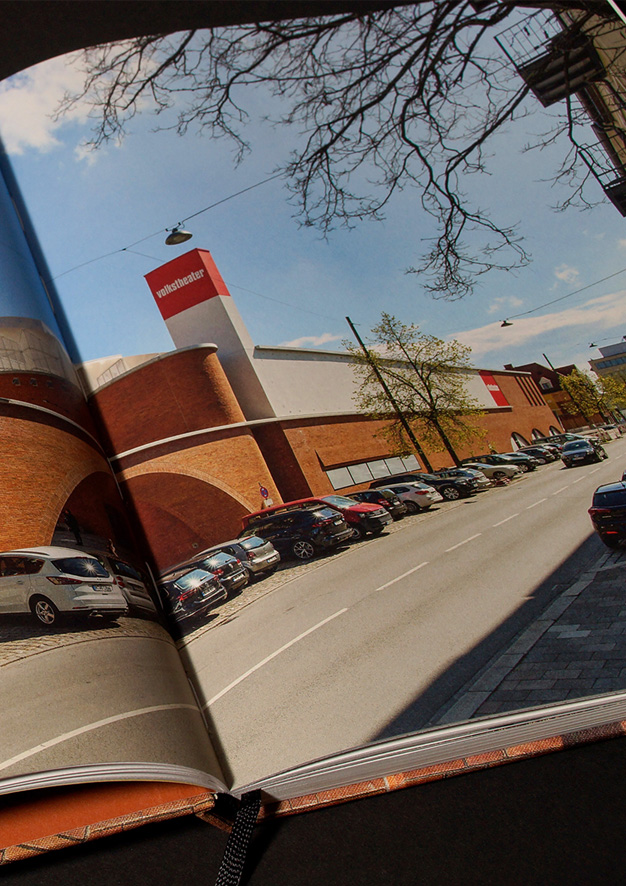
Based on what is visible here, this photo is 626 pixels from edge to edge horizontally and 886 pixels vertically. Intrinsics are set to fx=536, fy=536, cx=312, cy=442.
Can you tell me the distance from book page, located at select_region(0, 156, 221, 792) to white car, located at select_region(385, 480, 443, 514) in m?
0.71

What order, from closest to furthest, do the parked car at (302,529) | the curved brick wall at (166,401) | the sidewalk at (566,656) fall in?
the sidewalk at (566,656), the parked car at (302,529), the curved brick wall at (166,401)

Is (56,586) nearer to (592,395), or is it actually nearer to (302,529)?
(302,529)

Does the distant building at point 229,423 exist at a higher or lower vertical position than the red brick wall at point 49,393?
lower

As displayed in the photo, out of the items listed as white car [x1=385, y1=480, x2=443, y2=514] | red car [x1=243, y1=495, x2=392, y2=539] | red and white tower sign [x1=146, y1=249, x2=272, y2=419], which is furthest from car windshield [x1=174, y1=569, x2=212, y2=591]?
white car [x1=385, y1=480, x2=443, y2=514]

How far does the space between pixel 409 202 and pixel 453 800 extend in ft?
4.34

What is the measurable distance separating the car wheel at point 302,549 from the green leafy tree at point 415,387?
344mm

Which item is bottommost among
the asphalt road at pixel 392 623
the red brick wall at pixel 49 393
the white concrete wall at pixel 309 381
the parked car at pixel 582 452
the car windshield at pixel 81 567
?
the asphalt road at pixel 392 623

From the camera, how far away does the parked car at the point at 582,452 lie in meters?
1.19

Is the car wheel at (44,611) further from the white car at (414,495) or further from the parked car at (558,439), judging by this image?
the parked car at (558,439)

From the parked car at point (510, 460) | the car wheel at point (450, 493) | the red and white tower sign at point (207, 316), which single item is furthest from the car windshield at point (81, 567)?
the parked car at point (510, 460)

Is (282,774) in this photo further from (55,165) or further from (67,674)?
(55,165)

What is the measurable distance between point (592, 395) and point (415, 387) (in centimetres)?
40

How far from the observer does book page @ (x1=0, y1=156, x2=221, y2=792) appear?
4.07ft

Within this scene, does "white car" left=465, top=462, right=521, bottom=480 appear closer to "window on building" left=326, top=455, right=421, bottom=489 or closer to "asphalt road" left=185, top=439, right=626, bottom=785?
"asphalt road" left=185, top=439, right=626, bottom=785
